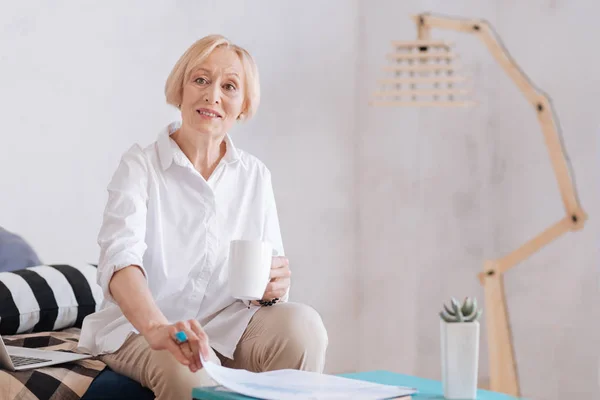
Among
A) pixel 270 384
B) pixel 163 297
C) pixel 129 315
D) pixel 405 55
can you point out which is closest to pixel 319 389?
pixel 270 384

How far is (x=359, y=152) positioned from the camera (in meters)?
3.41

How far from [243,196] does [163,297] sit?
12.0 inches

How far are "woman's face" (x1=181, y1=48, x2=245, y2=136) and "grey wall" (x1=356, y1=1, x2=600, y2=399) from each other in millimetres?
1468

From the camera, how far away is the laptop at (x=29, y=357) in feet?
5.02

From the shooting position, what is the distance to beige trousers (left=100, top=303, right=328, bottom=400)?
5.05 ft

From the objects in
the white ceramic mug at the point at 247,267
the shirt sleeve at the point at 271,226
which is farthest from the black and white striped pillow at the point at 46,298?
the white ceramic mug at the point at 247,267

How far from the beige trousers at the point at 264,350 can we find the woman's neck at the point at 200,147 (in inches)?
14.1

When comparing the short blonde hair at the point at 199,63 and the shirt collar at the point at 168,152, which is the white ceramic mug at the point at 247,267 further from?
the short blonde hair at the point at 199,63

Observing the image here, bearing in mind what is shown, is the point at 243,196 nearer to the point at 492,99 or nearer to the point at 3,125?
the point at 3,125

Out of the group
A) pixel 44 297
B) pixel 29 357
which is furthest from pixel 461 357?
pixel 44 297

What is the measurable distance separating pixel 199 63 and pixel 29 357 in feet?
2.42

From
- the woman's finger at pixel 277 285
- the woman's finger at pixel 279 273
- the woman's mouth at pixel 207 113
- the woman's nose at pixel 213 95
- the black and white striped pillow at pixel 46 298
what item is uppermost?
the woman's nose at pixel 213 95

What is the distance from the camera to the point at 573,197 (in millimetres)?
2555

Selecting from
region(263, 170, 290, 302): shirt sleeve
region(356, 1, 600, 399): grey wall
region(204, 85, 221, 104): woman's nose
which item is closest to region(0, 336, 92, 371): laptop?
region(263, 170, 290, 302): shirt sleeve
